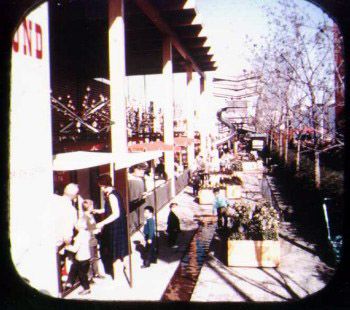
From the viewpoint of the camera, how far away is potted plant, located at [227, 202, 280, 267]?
755 cm

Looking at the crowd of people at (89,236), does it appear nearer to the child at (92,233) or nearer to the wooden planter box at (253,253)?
the child at (92,233)

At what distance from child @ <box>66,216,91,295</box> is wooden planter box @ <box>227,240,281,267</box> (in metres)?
3.01

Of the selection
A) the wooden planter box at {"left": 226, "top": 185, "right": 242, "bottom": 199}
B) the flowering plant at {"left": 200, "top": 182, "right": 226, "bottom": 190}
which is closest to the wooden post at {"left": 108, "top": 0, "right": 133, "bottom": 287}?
the flowering plant at {"left": 200, "top": 182, "right": 226, "bottom": 190}

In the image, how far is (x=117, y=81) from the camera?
38.5 feet

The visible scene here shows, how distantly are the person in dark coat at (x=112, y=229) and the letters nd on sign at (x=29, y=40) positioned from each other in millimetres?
2652

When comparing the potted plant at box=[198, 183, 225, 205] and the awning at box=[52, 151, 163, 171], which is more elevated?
the awning at box=[52, 151, 163, 171]

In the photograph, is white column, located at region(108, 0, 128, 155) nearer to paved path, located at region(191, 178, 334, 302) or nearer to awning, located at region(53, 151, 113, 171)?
awning, located at region(53, 151, 113, 171)

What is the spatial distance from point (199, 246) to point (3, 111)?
684 centimetres

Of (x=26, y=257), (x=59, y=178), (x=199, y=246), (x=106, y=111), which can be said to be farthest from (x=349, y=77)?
(x=106, y=111)

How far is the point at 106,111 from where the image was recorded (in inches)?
581

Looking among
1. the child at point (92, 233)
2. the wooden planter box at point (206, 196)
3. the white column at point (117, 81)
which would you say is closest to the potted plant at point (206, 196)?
the wooden planter box at point (206, 196)

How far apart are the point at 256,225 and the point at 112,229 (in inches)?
121

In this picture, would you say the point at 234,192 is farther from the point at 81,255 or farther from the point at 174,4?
the point at 81,255

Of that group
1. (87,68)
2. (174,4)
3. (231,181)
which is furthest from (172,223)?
(87,68)
